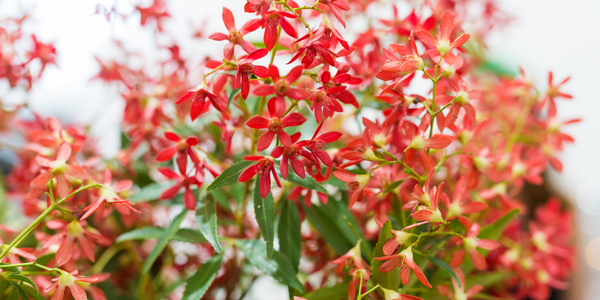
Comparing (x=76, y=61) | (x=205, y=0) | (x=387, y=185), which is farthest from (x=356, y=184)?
(x=205, y=0)

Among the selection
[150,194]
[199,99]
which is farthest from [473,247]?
[150,194]

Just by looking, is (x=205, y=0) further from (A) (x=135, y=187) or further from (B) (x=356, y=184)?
(B) (x=356, y=184)

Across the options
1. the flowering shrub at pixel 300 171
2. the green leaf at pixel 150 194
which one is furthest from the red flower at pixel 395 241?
the green leaf at pixel 150 194

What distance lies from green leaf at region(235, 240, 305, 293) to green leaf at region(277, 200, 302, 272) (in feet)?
0.08

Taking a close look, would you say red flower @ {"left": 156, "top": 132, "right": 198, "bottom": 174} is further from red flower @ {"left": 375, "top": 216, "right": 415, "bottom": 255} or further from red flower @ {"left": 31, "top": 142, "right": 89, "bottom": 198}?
red flower @ {"left": 375, "top": 216, "right": 415, "bottom": 255}

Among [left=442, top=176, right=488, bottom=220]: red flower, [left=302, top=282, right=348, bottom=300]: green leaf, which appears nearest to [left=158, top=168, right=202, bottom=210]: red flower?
[left=302, top=282, right=348, bottom=300]: green leaf

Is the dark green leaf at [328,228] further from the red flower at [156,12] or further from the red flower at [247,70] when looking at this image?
the red flower at [156,12]

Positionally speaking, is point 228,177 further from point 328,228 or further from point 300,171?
point 328,228

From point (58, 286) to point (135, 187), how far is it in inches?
14.7

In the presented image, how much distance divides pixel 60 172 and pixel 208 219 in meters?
0.20

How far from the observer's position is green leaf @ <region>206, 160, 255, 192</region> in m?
0.46

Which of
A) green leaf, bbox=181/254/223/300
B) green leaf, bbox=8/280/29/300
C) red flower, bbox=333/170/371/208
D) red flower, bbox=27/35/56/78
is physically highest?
red flower, bbox=27/35/56/78

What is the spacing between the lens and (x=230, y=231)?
822mm

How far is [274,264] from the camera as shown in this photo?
55 centimetres
